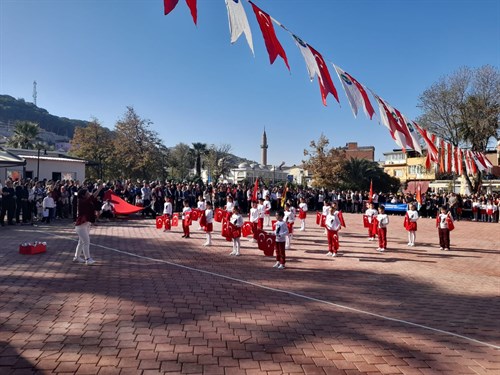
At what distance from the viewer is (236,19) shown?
754 cm

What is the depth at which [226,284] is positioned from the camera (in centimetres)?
838

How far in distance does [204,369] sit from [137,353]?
0.95m

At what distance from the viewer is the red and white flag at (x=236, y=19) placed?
7433 millimetres

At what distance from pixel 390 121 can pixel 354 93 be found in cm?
222

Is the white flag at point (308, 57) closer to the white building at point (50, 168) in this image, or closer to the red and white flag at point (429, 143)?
the red and white flag at point (429, 143)

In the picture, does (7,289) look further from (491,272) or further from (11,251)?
(491,272)

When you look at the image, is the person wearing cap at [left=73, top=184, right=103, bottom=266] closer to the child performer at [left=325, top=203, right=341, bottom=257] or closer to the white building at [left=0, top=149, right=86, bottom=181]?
the child performer at [left=325, top=203, right=341, bottom=257]

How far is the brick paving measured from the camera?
4750mm

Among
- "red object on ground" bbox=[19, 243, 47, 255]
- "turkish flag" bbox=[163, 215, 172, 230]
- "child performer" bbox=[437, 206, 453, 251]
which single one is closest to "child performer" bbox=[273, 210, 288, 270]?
"red object on ground" bbox=[19, 243, 47, 255]

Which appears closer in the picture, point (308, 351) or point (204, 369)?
point (204, 369)

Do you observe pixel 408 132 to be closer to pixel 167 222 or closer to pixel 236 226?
pixel 236 226

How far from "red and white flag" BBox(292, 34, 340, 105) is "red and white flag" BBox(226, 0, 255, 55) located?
6.74 ft

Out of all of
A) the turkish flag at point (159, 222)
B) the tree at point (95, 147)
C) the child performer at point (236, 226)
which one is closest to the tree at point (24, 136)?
the tree at point (95, 147)

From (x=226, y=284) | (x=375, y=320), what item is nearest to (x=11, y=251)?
(x=226, y=284)
